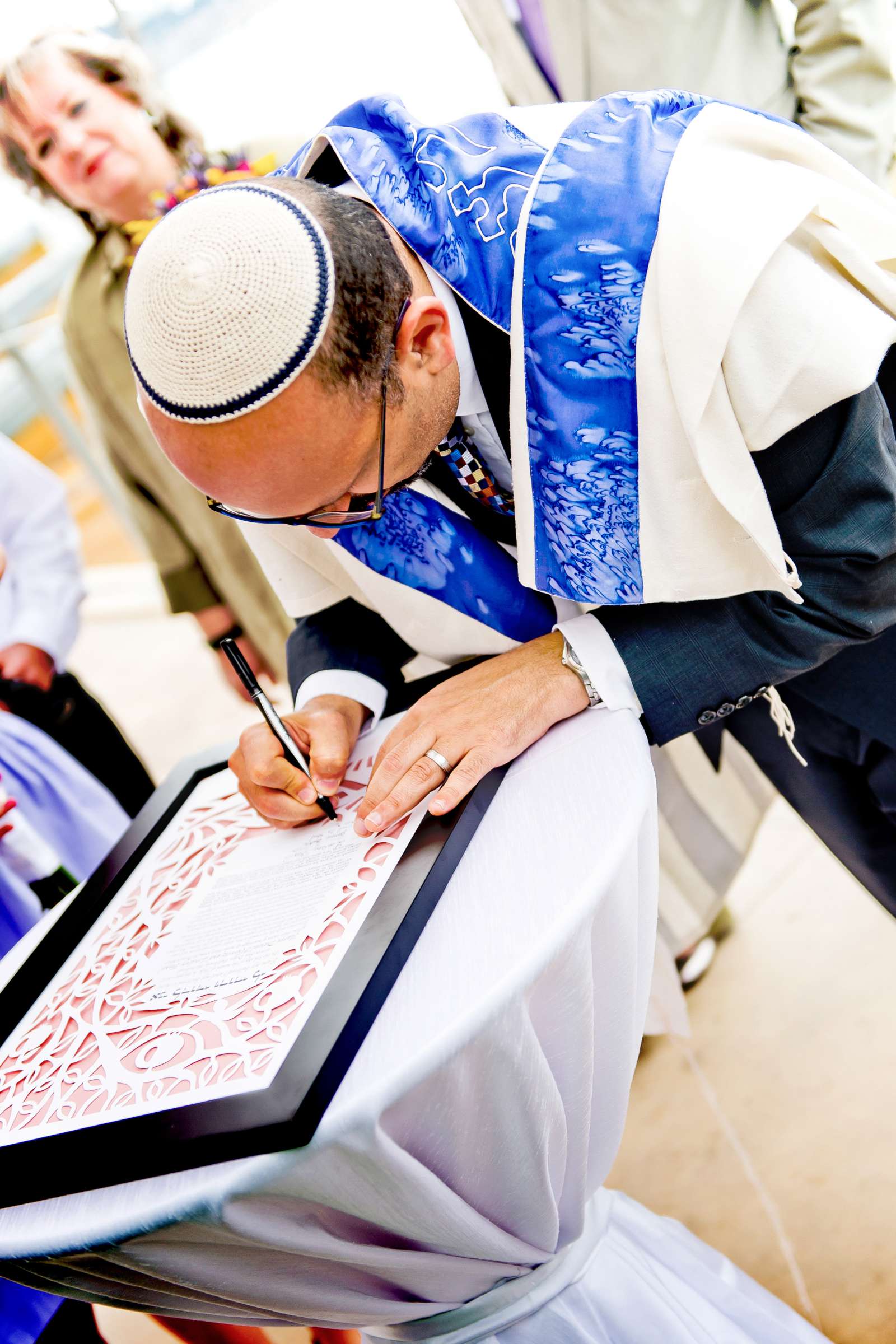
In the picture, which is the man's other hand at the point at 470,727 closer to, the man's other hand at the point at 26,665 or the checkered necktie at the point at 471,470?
the checkered necktie at the point at 471,470

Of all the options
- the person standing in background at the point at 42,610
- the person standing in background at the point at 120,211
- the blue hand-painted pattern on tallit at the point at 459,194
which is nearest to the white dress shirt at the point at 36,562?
the person standing in background at the point at 42,610

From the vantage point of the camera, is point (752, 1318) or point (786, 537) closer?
point (786, 537)

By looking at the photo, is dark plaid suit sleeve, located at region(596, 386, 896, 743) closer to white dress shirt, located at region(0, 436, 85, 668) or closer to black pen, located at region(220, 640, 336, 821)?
black pen, located at region(220, 640, 336, 821)

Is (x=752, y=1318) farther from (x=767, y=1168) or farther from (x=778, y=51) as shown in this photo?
(x=778, y=51)

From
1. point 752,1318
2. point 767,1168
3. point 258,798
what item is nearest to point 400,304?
point 258,798

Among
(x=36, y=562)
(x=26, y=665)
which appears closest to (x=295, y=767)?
(x=26, y=665)

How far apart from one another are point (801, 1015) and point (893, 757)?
807 mm

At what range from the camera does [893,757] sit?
119 cm

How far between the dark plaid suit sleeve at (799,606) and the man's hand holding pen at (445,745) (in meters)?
0.09

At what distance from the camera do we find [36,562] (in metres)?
1.82

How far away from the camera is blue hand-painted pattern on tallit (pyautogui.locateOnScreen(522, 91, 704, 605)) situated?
2.84ft

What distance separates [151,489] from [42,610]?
886 mm

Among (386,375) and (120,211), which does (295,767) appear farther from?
(120,211)

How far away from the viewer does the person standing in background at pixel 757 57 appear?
1.64m
